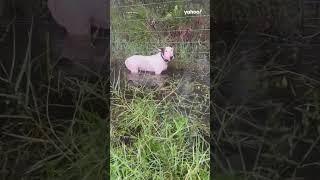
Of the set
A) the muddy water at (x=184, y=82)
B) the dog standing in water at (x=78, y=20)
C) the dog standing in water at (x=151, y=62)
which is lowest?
the muddy water at (x=184, y=82)

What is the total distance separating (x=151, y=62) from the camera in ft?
12.7

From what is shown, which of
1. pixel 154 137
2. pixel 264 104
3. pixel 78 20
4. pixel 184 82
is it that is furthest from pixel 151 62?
pixel 264 104

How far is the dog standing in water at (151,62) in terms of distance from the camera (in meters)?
3.85

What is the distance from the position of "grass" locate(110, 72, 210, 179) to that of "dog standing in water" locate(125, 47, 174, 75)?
151 mm

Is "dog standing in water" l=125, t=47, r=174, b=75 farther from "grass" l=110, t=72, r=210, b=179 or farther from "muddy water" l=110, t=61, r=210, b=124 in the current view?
"grass" l=110, t=72, r=210, b=179

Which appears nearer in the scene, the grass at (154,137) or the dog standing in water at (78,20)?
the grass at (154,137)

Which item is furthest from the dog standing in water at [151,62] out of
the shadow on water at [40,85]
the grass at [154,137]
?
the shadow on water at [40,85]

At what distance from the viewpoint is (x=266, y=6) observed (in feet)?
13.2

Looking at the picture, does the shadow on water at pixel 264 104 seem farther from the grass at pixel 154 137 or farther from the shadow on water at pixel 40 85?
the shadow on water at pixel 40 85

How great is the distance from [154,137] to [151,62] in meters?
0.59

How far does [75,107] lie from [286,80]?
1.71 metres

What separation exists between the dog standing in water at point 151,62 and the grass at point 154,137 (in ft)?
0.50

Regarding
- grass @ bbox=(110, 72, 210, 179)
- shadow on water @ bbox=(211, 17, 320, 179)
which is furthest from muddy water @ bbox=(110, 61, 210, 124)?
shadow on water @ bbox=(211, 17, 320, 179)

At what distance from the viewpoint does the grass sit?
12.9 ft
